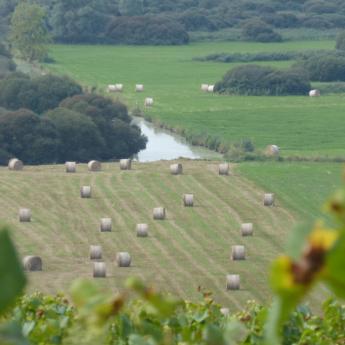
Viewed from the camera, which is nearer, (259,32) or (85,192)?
(85,192)

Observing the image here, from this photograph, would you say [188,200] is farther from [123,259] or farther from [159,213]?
[123,259]

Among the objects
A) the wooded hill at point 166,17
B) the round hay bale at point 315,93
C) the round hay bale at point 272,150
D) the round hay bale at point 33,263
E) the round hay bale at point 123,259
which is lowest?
the wooded hill at point 166,17

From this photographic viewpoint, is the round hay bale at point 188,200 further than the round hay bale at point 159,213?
Yes

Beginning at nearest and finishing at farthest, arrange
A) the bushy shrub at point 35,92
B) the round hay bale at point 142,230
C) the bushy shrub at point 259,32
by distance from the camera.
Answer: the round hay bale at point 142,230, the bushy shrub at point 35,92, the bushy shrub at point 259,32

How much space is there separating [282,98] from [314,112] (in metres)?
7.23

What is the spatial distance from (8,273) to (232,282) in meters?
24.3

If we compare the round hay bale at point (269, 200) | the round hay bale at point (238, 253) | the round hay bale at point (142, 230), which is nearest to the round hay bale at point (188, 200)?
the round hay bale at point (269, 200)

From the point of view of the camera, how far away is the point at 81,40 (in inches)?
3976

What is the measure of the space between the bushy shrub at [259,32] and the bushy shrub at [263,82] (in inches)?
1088

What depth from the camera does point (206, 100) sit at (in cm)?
6806

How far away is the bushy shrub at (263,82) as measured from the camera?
71312mm

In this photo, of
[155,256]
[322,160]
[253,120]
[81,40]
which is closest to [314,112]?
[253,120]

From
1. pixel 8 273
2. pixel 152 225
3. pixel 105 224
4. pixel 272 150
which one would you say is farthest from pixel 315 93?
pixel 8 273

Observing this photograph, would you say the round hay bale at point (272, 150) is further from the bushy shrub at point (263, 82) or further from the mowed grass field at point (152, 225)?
the bushy shrub at point (263, 82)
